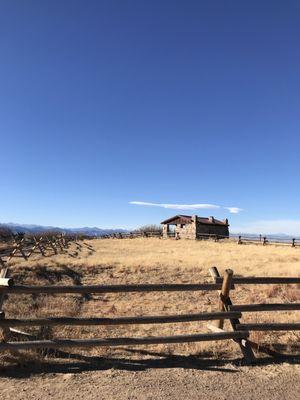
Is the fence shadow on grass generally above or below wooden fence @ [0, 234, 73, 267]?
below

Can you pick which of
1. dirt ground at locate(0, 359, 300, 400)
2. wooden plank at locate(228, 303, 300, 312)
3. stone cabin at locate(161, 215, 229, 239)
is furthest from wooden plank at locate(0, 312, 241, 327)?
stone cabin at locate(161, 215, 229, 239)

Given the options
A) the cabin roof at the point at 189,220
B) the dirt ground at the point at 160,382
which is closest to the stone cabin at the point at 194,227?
the cabin roof at the point at 189,220

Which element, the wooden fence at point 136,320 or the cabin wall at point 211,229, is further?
the cabin wall at point 211,229

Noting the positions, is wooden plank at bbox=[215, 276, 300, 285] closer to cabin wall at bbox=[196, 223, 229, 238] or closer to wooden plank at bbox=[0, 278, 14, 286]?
wooden plank at bbox=[0, 278, 14, 286]

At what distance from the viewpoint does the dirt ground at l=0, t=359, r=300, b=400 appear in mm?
5875

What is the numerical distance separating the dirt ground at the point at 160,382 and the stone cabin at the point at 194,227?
207 ft

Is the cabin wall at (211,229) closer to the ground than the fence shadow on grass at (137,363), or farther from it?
farther from it

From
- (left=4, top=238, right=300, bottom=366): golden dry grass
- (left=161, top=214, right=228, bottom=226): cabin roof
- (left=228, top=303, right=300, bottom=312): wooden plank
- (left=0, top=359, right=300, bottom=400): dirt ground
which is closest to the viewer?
(left=0, top=359, right=300, bottom=400): dirt ground

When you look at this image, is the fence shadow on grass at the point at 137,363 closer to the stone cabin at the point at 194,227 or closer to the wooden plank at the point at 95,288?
the wooden plank at the point at 95,288

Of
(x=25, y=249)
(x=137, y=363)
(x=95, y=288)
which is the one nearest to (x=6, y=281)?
(x=95, y=288)

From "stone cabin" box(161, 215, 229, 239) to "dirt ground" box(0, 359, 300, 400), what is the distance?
62.9m

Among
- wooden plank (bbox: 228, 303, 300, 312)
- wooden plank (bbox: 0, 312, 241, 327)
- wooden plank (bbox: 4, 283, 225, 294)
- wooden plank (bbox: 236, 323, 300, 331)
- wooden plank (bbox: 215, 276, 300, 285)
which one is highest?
wooden plank (bbox: 215, 276, 300, 285)

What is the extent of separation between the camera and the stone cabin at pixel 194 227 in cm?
7306

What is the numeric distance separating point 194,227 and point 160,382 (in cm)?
6720
